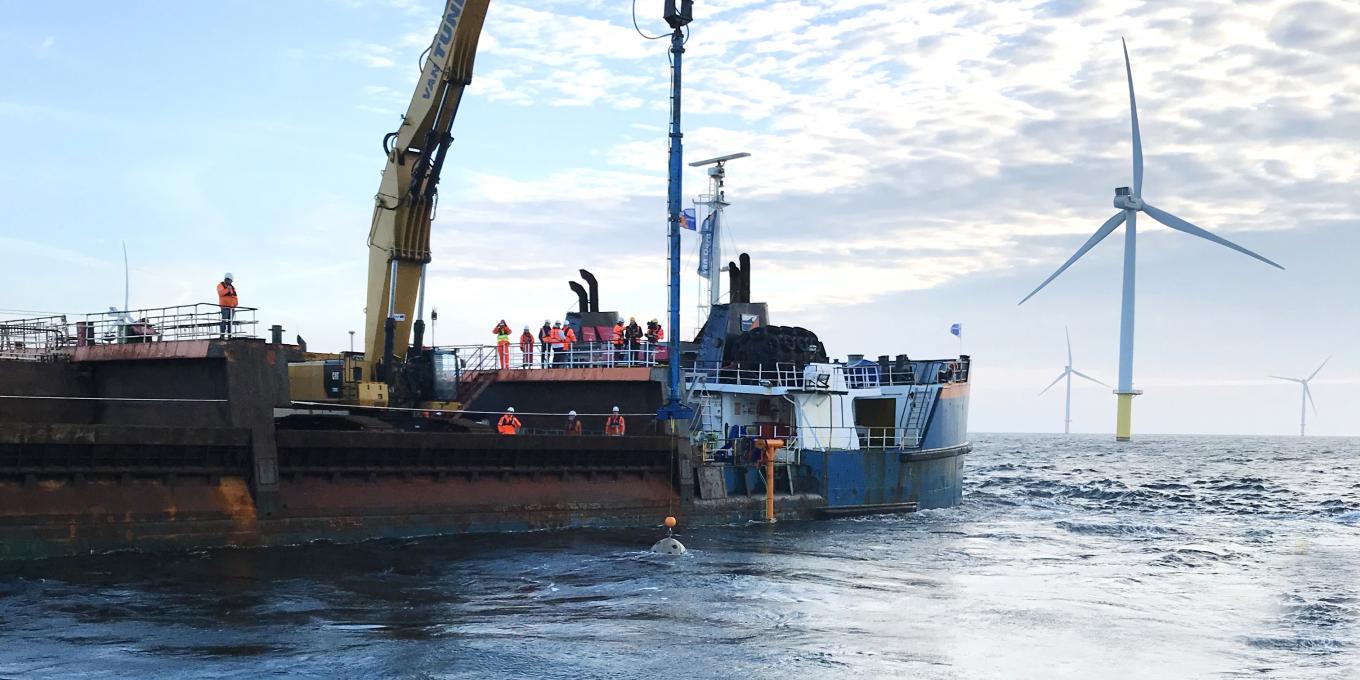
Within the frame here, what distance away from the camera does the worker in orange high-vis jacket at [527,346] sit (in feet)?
123

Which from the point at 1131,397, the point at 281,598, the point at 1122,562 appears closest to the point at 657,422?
the point at 1122,562

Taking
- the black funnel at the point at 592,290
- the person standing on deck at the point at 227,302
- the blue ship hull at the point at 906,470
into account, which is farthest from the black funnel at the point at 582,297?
the person standing on deck at the point at 227,302

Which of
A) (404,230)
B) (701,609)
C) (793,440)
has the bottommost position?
(701,609)

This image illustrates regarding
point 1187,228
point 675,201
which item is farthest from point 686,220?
point 1187,228

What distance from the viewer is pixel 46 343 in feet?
99.6

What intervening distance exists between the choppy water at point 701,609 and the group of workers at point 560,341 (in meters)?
7.78

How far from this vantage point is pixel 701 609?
789 inches

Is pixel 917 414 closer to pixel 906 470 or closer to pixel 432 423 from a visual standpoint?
pixel 906 470

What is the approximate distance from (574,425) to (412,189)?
7.54 meters

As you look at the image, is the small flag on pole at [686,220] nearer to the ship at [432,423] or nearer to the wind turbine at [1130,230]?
the ship at [432,423]

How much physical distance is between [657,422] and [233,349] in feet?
39.9

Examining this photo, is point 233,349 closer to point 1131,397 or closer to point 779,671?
point 779,671

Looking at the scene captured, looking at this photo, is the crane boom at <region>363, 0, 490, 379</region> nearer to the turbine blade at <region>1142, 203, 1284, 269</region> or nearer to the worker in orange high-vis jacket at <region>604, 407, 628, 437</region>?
the worker in orange high-vis jacket at <region>604, 407, 628, 437</region>

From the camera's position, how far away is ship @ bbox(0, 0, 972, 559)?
22.4 m
